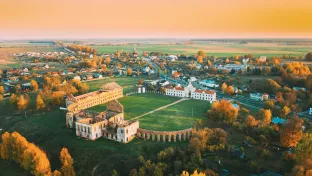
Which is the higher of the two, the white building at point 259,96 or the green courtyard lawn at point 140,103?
the white building at point 259,96

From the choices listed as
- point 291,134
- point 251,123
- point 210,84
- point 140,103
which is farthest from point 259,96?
point 140,103

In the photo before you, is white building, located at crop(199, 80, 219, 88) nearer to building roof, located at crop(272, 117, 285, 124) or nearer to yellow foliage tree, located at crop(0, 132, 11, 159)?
building roof, located at crop(272, 117, 285, 124)

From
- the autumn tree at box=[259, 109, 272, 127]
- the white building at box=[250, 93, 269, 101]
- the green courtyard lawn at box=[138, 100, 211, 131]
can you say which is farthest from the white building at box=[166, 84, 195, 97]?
the autumn tree at box=[259, 109, 272, 127]

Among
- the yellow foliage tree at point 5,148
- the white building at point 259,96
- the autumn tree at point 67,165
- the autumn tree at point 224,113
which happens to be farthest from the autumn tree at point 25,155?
the white building at point 259,96

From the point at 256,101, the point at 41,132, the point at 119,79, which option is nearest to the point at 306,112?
the point at 256,101

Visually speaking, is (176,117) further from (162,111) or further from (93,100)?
(93,100)

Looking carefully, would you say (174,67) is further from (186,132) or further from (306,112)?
(186,132)

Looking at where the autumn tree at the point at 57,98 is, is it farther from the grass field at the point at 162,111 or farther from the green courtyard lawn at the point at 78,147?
the grass field at the point at 162,111

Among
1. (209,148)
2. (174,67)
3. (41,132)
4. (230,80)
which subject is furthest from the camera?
(174,67)
